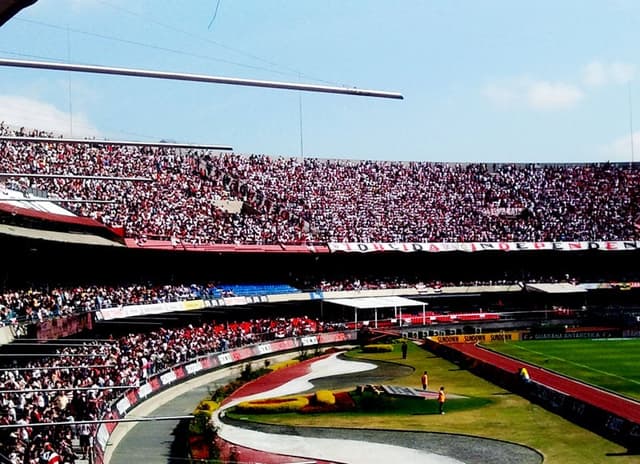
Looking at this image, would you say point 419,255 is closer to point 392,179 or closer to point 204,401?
point 392,179

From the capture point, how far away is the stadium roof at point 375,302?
55906mm

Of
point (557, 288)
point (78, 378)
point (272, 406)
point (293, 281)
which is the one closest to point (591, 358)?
point (272, 406)

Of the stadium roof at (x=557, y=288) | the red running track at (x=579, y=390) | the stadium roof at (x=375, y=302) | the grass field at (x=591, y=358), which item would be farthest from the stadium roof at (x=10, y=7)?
the stadium roof at (x=557, y=288)

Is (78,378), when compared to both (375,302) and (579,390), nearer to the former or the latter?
(579,390)

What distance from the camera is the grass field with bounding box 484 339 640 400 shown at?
3559 cm

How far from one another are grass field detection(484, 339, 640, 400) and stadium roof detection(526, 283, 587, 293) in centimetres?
1127

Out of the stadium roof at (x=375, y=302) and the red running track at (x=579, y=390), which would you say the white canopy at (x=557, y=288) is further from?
the red running track at (x=579, y=390)

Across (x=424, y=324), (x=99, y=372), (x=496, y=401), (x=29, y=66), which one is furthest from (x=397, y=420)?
(x=424, y=324)

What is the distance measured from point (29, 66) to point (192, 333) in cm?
3607

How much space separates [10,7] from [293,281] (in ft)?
176

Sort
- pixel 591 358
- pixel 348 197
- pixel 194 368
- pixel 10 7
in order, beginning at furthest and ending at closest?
1. pixel 348 197
2. pixel 591 358
3. pixel 194 368
4. pixel 10 7

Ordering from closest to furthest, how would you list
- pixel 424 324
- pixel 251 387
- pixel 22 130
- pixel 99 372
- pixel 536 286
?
1. pixel 99 372
2. pixel 251 387
3. pixel 22 130
4. pixel 424 324
5. pixel 536 286

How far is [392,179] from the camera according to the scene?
7312 centimetres

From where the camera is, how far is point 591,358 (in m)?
43.5
